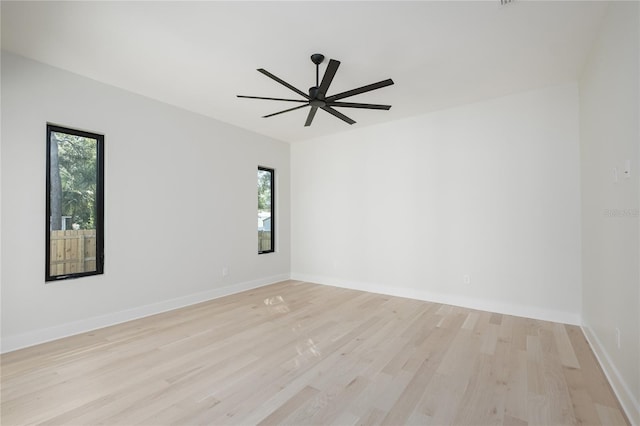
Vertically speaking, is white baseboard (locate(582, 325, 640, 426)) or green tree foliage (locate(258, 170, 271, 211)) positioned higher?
green tree foliage (locate(258, 170, 271, 211))

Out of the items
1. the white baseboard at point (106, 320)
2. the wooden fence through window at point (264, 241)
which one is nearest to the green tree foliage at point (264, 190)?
the wooden fence through window at point (264, 241)

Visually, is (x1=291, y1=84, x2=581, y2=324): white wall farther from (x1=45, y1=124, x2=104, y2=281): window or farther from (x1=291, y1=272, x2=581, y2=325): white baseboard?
(x1=45, y1=124, x2=104, y2=281): window

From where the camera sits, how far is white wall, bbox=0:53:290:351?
283 centimetres

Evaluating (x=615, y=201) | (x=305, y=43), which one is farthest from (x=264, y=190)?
(x=615, y=201)

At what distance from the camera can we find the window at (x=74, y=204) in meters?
3.11

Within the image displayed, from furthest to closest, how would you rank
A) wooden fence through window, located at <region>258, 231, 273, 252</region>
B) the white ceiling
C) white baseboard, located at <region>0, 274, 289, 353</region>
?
wooden fence through window, located at <region>258, 231, 273, 252</region>, white baseboard, located at <region>0, 274, 289, 353</region>, the white ceiling

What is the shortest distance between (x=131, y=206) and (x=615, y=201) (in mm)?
4737

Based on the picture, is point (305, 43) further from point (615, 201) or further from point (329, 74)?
point (615, 201)

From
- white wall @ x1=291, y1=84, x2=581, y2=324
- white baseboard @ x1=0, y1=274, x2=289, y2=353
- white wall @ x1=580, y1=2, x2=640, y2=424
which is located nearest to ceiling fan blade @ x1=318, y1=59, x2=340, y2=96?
white wall @ x1=580, y1=2, x2=640, y2=424

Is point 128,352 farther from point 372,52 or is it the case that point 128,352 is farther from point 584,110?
point 584,110

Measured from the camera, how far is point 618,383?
6.58 feet

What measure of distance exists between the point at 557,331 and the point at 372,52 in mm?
3494

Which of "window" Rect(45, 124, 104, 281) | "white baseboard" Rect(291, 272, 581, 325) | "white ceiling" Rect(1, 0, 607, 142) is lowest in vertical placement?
"white baseboard" Rect(291, 272, 581, 325)

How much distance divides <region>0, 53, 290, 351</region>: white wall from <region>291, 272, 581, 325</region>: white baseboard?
60.3 inches
